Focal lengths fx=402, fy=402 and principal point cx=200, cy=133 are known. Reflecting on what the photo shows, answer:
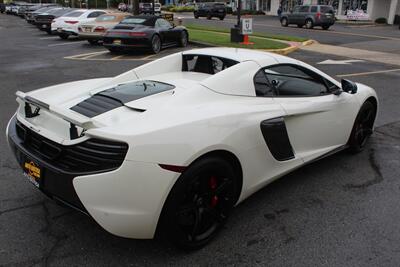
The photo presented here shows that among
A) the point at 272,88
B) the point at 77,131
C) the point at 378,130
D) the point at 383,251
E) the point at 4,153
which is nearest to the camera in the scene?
the point at 77,131

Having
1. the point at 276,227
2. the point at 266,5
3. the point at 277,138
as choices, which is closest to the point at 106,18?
the point at 277,138

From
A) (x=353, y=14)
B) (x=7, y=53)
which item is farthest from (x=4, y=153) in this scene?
(x=353, y=14)

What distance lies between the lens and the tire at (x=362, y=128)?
15.6ft

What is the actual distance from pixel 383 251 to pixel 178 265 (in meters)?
1.56

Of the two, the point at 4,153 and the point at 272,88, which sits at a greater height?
the point at 272,88

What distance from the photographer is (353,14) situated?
41.1 meters

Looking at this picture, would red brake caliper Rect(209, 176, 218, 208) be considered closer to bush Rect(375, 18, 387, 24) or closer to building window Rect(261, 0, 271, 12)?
bush Rect(375, 18, 387, 24)

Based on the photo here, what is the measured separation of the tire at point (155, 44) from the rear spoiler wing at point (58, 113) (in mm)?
11780

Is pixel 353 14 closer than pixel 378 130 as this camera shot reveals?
No

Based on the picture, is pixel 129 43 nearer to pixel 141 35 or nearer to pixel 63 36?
pixel 141 35

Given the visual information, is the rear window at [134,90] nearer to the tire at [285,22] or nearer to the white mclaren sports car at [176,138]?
the white mclaren sports car at [176,138]

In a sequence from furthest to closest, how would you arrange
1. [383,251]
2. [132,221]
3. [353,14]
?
[353,14] < [383,251] < [132,221]

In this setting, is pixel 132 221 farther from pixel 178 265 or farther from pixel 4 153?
pixel 4 153

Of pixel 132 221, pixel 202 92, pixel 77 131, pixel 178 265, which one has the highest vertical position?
pixel 202 92
